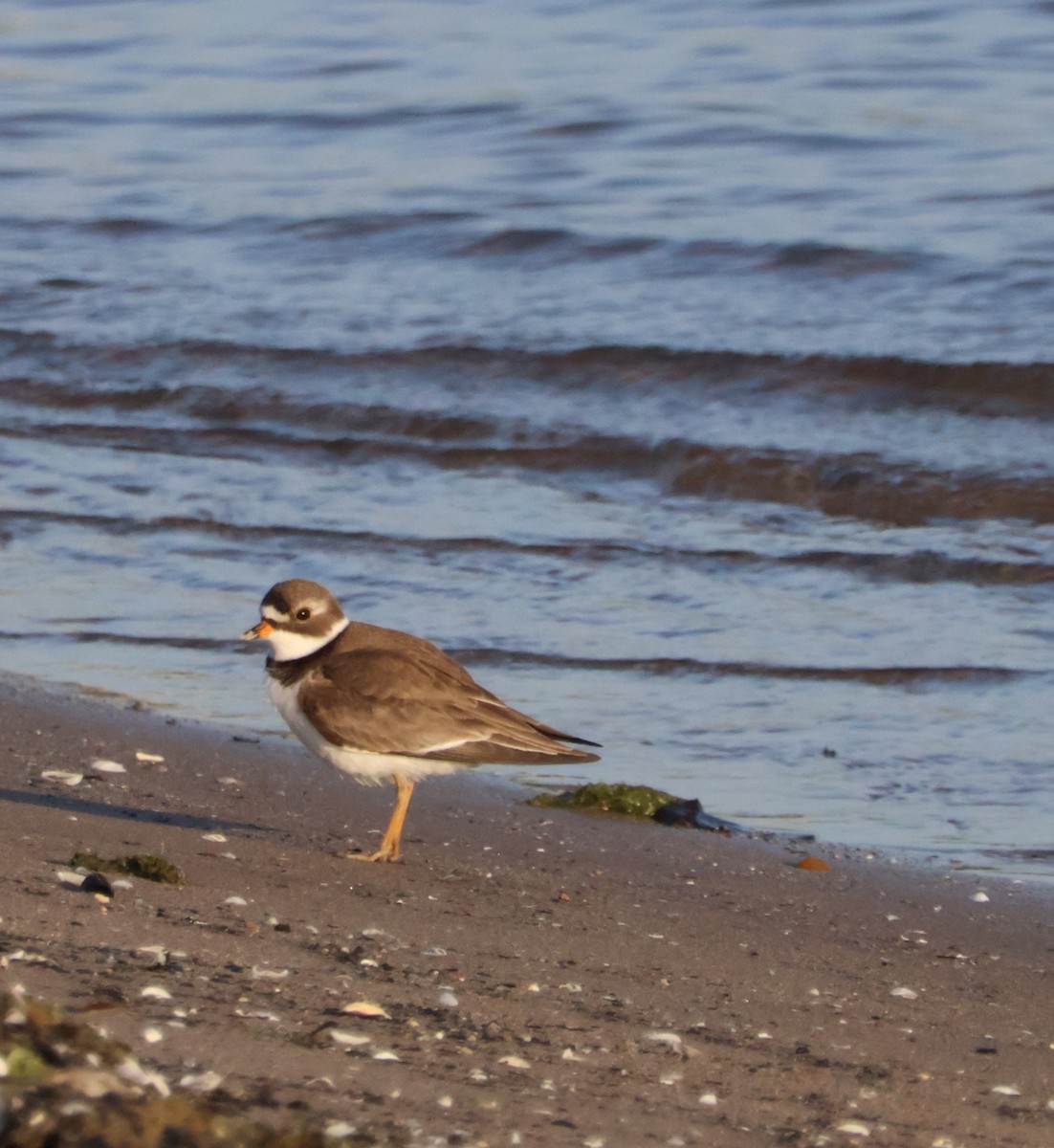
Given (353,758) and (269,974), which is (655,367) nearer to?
(353,758)

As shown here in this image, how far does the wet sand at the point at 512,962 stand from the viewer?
3203 millimetres

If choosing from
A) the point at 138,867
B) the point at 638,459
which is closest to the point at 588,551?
the point at 638,459

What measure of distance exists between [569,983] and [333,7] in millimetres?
18684

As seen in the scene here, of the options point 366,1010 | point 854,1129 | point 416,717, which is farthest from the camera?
point 416,717

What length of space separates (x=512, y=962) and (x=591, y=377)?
7.33m

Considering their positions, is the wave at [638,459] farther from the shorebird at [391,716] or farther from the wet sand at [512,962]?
the shorebird at [391,716]

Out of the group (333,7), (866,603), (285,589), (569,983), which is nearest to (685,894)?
(569,983)

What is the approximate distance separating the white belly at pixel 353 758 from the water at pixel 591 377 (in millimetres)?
898

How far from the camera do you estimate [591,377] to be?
11.1m

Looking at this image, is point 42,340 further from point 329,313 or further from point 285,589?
point 285,589

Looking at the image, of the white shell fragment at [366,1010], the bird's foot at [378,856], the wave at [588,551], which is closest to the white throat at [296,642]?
the bird's foot at [378,856]

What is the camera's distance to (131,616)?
24.2 feet

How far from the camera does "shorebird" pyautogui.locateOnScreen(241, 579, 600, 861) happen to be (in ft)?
16.4

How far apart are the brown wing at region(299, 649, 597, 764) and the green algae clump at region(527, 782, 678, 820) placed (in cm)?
39
